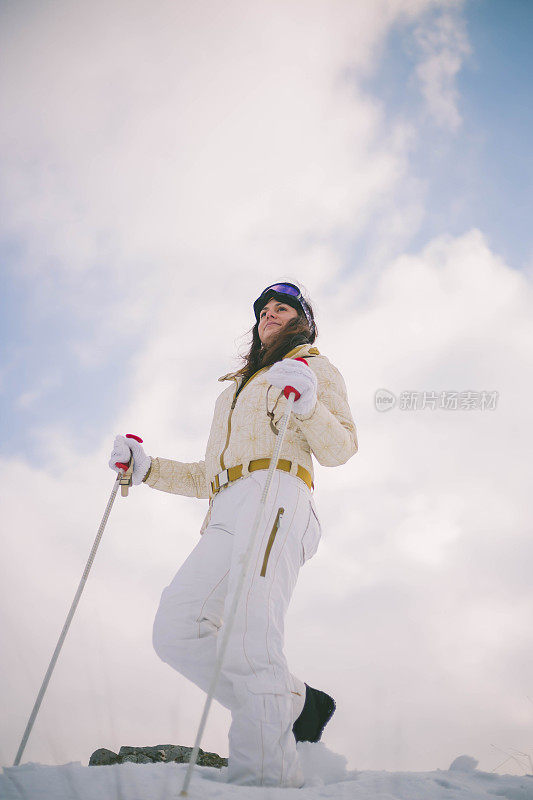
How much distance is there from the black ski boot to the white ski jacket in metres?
1.36

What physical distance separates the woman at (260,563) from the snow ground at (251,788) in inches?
9.6

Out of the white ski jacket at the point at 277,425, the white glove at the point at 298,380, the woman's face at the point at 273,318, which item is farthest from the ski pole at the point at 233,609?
the woman's face at the point at 273,318

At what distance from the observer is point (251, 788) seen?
2.40m

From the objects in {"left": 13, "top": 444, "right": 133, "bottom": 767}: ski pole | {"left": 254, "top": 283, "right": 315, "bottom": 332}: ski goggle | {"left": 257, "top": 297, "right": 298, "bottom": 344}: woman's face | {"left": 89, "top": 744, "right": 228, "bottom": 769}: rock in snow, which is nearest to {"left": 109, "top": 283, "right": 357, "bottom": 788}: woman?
{"left": 257, "top": 297, "right": 298, "bottom": 344}: woman's face

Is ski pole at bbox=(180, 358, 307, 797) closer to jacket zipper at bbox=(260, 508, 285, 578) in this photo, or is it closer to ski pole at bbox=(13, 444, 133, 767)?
jacket zipper at bbox=(260, 508, 285, 578)

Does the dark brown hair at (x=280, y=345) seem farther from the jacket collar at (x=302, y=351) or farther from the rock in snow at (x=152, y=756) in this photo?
the rock in snow at (x=152, y=756)

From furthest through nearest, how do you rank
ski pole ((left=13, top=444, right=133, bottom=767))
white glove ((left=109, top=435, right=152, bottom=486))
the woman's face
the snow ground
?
the woman's face < white glove ((left=109, top=435, right=152, bottom=486)) < ski pole ((left=13, top=444, right=133, bottom=767)) < the snow ground

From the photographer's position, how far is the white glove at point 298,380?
3.34 metres

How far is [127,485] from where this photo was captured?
4.45 metres

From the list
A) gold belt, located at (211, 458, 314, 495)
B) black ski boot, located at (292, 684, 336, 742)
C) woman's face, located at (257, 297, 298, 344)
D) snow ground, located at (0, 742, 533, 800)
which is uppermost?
woman's face, located at (257, 297, 298, 344)

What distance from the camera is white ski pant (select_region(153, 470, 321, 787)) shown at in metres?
2.73

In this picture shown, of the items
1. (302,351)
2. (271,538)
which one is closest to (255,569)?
(271,538)

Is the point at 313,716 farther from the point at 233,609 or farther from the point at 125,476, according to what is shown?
the point at 125,476

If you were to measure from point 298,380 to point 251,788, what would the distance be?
2.05 metres
